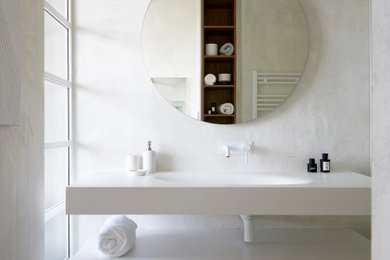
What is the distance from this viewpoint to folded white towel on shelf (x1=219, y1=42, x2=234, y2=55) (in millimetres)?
2164

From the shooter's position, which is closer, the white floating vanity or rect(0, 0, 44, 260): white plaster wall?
rect(0, 0, 44, 260): white plaster wall

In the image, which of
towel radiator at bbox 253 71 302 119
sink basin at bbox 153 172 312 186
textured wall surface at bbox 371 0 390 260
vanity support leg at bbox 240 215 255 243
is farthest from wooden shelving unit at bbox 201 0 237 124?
textured wall surface at bbox 371 0 390 260

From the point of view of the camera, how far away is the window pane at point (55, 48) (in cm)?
183

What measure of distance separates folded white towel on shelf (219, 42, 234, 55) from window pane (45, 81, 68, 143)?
0.99 m

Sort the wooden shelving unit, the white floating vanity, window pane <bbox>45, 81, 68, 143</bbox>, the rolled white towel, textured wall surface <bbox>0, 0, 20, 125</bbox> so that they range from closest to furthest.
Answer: textured wall surface <bbox>0, 0, 20, 125</bbox>
the white floating vanity
the rolled white towel
window pane <bbox>45, 81, 68, 143</bbox>
the wooden shelving unit

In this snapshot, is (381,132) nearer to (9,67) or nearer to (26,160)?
(9,67)

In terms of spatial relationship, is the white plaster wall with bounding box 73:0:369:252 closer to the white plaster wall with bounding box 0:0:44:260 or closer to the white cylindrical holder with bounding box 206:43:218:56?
the white cylindrical holder with bounding box 206:43:218:56

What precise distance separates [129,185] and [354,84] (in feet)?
5.03

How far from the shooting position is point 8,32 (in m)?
1.33

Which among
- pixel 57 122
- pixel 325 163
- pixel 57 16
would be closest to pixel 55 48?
pixel 57 16

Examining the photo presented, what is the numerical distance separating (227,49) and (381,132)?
1.71 metres

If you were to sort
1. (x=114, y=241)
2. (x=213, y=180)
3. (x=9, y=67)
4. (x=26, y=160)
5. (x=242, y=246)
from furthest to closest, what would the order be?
(x=213, y=180) → (x=242, y=246) → (x=114, y=241) → (x=26, y=160) → (x=9, y=67)

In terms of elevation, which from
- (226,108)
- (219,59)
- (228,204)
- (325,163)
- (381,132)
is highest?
(219,59)

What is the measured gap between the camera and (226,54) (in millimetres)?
2170
